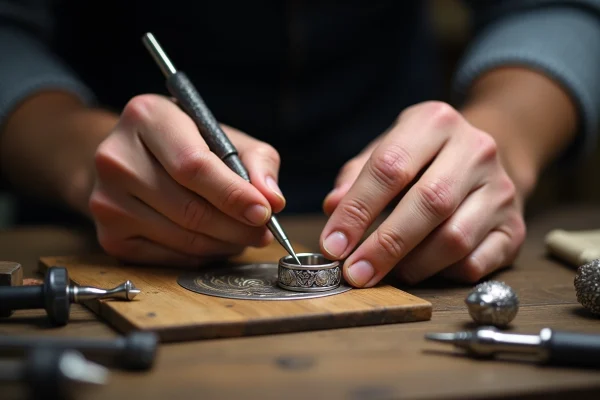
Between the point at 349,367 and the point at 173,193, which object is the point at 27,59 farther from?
the point at 349,367

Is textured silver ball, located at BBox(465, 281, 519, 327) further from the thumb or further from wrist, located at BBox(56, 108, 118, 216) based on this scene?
wrist, located at BBox(56, 108, 118, 216)

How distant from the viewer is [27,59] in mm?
1533

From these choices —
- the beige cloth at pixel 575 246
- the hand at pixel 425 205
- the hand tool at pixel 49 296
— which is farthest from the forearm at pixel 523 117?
the hand tool at pixel 49 296

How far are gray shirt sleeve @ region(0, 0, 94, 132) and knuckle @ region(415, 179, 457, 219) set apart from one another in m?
0.85

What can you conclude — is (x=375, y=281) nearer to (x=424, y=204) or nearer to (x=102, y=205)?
(x=424, y=204)

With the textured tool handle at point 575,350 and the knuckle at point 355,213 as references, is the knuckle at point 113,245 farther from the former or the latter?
the textured tool handle at point 575,350

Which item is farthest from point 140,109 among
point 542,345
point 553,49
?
point 553,49

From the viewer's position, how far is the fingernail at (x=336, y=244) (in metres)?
1.03

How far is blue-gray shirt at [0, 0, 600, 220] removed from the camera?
66.0 inches

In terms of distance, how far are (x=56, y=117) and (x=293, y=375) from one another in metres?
0.97

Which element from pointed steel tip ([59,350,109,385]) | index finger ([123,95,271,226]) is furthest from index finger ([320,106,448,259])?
pointed steel tip ([59,350,109,385])

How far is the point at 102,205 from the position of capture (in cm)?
113

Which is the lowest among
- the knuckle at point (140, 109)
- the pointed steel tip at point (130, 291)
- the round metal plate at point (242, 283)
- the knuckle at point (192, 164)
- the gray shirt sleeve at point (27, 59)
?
the round metal plate at point (242, 283)

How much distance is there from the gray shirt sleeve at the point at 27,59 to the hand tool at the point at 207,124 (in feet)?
1.50
